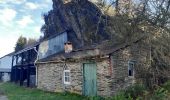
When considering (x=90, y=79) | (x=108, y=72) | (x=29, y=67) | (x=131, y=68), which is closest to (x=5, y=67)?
(x=29, y=67)

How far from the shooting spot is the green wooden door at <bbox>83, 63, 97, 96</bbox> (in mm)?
20453

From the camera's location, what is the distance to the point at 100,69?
65.1 ft

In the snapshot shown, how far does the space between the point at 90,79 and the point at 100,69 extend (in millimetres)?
1438

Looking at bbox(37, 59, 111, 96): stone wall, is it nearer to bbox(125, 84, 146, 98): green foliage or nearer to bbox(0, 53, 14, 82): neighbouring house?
bbox(125, 84, 146, 98): green foliage

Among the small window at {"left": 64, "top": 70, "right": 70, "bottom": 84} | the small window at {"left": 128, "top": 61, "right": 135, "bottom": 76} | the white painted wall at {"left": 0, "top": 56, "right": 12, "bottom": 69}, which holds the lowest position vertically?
the small window at {"left": 64, "top": 70, "right": 70, "bottom": 84}

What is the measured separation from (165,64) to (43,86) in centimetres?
1277

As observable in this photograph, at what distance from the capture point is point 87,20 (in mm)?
37625

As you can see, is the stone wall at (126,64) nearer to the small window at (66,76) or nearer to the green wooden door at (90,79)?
the green wooden door at (90,79)

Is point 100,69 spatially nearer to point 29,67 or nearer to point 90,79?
point 90,79

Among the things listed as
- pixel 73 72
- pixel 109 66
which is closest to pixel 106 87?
pixel 109 66

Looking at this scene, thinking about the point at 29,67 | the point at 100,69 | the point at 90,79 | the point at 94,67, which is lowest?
the point at 90,79

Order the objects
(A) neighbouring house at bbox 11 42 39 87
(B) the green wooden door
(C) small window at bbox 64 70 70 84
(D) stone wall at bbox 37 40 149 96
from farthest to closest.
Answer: (A) neighbouring house at bbox 11 42 39 87 < (C) small window at bbox 64 70 70 84 < (B) the green wooden door < (D) stone wall at bbox 37 40 149 96

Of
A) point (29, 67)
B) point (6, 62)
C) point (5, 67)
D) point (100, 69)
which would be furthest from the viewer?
point (6, 62)

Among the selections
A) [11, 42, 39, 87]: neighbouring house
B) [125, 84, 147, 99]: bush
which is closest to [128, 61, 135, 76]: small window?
[125, 84, 147, 99]: bush
